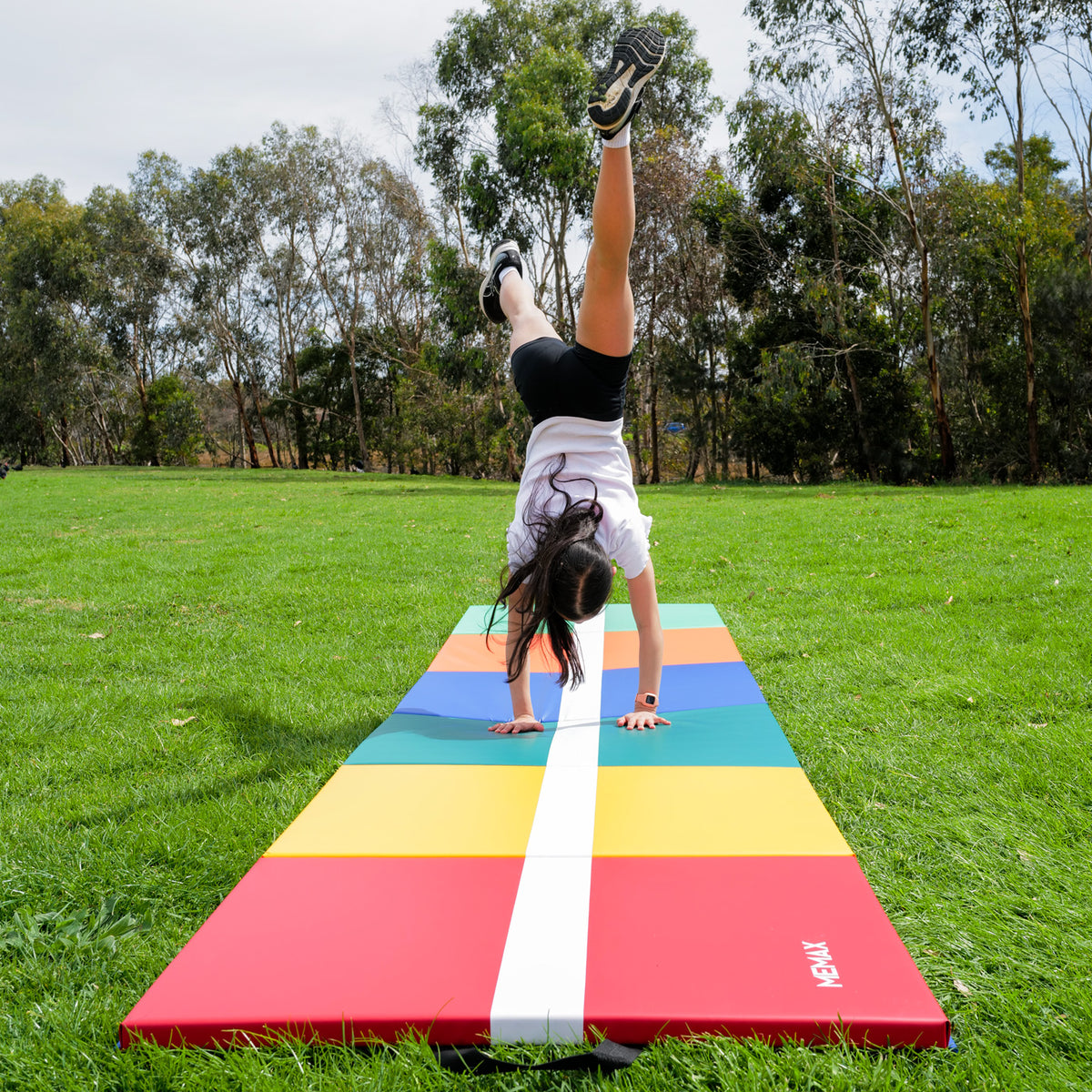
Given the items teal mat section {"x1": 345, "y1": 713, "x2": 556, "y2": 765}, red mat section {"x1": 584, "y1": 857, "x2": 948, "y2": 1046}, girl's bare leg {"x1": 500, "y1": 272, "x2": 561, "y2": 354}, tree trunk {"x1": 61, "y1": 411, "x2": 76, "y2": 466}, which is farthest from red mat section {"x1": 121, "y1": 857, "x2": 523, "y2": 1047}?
tree trunk {"x1": 61, "y1": 411, "x2": 76, "y2": 466}

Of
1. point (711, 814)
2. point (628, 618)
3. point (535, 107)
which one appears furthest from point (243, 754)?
point (535, 107)

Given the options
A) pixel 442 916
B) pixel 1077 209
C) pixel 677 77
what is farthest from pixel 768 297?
pixel 442 916

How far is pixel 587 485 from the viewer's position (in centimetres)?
299

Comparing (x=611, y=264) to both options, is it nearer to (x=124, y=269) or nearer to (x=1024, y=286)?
(x=1024, y=286)

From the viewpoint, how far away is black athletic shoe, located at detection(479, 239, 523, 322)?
4.20 m

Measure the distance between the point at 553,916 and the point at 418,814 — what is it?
684 mm

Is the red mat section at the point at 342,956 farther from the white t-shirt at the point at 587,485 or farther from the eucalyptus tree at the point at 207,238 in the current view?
the eucalyptus tree at the point at 207,238

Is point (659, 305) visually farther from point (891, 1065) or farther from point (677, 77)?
point (891, 1065)

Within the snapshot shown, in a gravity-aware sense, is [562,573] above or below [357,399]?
below

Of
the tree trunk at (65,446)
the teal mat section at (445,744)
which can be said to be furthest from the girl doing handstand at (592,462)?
the tree trunk at (65,446)

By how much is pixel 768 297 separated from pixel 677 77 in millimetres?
6877

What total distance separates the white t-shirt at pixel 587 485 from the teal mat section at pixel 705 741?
2.02 ft

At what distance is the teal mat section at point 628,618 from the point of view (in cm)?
471

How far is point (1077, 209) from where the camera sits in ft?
76.6
